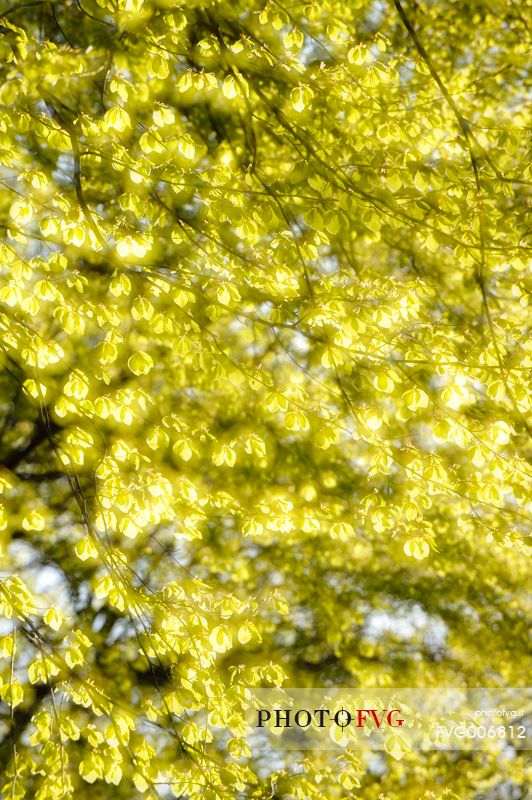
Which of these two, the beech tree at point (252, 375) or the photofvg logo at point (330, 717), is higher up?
the beech tree at point (252, 375)

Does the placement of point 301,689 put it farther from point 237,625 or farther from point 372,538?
point 237,625

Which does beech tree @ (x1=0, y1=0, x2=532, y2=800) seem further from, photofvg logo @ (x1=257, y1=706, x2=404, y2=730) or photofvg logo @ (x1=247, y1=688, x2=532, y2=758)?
photofvg logo @ (x1=257, y1=706, x2=404, y2=730)

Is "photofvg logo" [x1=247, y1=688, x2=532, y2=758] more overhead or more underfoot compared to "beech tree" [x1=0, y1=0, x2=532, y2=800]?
more underfoot

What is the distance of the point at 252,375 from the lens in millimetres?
4781

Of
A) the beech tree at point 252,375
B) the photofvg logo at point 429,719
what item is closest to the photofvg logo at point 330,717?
the photofvg logo at point 429,719

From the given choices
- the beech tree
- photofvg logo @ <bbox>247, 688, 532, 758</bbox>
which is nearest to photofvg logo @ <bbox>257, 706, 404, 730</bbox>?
photofvg logo @ <bbox>247, 688, 532, 758</bbox>

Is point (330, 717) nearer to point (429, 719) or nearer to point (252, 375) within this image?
point (429, 719)

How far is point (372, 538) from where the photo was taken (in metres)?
8.74

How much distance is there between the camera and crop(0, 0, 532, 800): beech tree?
4.51 meters

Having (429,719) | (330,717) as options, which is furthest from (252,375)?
(429,719)

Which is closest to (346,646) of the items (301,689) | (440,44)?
(301,689)

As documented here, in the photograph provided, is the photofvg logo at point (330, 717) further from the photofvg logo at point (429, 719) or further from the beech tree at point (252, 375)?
the beech tree at point (252, 375)

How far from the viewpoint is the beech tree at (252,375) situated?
4.51 m

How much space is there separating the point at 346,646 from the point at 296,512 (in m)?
4.20
